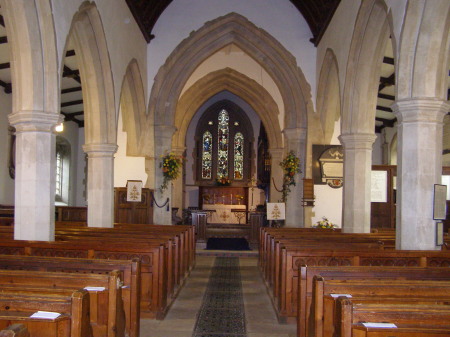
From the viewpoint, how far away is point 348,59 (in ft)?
30.9

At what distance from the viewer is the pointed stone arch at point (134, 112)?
12227 mm

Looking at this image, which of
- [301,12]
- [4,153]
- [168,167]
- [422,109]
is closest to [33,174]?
[422,109]

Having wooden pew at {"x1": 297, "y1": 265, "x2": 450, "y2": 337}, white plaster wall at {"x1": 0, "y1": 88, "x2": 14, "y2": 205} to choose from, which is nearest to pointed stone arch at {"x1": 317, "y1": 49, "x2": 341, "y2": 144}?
white plaster wall at {"x1": 0, "y1": 88, "x2": 14, "y2": 205}

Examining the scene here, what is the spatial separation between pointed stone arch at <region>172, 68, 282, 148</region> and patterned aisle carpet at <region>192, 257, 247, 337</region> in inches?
322

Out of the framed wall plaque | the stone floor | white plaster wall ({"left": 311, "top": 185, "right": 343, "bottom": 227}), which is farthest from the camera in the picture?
white plaster wall ({"left": 311, "top": 185, "right": 343, "bottom": 227})

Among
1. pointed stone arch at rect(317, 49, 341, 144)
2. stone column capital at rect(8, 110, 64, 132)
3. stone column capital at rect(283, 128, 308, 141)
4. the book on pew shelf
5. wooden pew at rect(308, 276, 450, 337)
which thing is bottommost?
wooden pew at rect(308, 276, 450, 337)

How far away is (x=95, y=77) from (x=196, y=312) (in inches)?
204

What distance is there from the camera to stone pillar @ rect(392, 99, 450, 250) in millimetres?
6031

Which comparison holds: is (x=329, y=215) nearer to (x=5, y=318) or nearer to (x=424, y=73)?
(x=424, y=73)

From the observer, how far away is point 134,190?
1217cm

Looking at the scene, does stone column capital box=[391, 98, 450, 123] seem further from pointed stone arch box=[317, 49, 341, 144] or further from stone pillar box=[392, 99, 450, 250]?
pointed stone arch box=[317, 49, 341, 144]

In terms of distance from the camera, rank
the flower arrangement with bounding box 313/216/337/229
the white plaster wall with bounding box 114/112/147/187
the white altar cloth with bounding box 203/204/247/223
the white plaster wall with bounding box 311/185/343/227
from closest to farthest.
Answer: the flower arrangement with bounding box 313/216/337/229 → the white plaster wall with bounding box 311/185/343/227 → the white plaster wall with bounding box 114/112/147/187 → the white altar cloth with bounding box 203/204/247/223

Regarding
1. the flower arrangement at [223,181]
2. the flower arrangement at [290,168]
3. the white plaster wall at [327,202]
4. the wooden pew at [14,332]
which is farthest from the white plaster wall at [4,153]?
the wooden pew at [14,332]

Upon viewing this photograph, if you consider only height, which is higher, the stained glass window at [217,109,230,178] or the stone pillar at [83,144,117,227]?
the stained glass window at [217,109,230,178]
